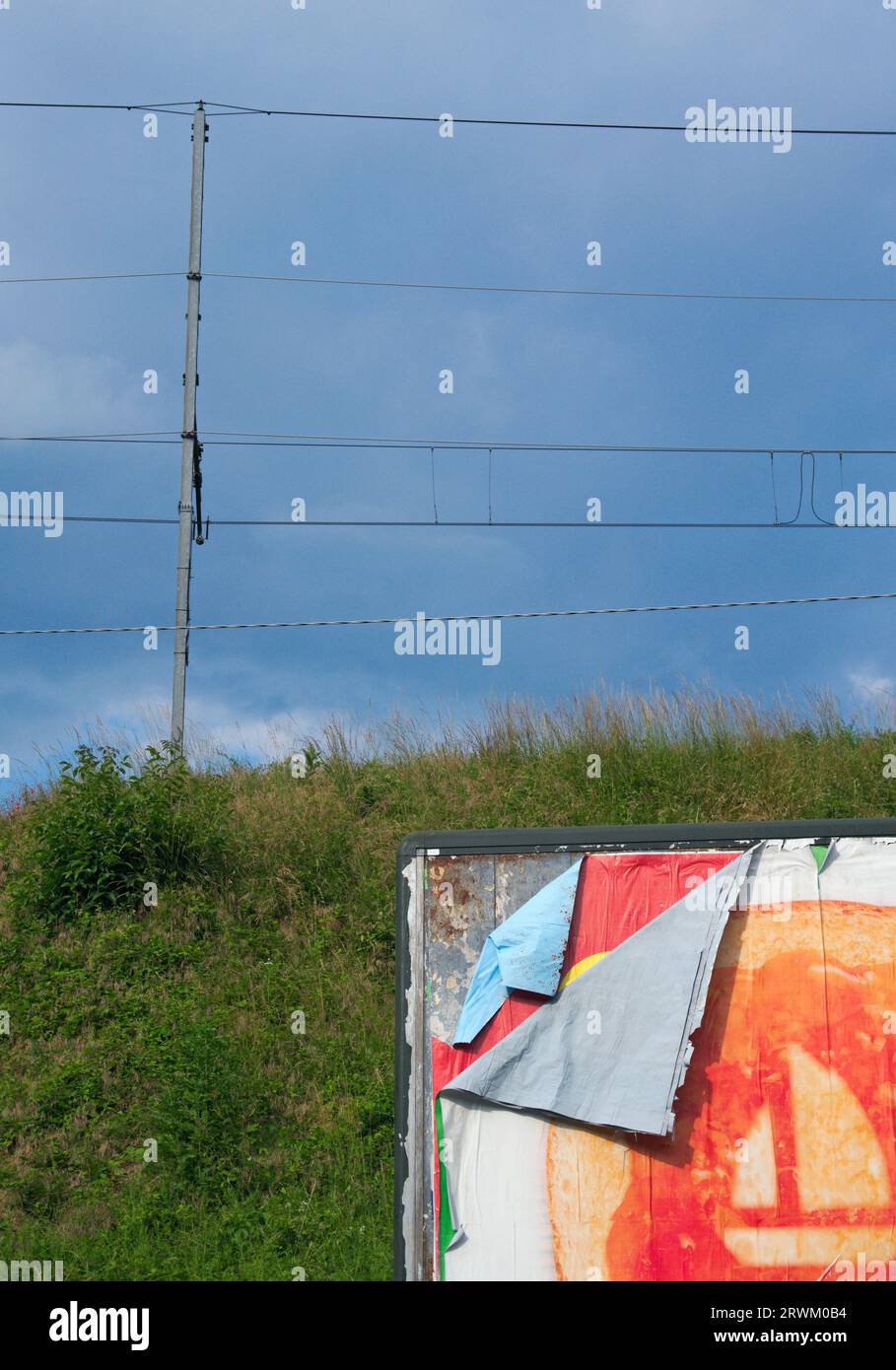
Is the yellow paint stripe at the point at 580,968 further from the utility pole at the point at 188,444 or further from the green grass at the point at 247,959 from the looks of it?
the utility pole at the point at 188,444

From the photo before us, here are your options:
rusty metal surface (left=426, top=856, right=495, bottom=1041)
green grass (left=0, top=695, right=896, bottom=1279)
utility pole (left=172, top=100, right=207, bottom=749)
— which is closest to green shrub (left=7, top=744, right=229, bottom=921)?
green grass (left=0, top=695, right=896, bottom=1279)

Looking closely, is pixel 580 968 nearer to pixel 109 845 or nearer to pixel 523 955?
pixel 523 955

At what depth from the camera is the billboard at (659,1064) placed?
460 centimetres

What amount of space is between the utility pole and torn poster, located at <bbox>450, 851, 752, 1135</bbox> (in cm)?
1286

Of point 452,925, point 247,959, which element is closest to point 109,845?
point 247,959

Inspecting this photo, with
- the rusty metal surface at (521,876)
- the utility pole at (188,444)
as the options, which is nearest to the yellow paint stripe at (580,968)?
the rusty metal surface at (521,876)

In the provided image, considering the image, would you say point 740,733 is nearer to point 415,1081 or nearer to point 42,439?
point 415,1081

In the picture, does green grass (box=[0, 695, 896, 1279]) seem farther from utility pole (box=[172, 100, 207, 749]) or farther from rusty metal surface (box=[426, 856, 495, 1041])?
rusty metal surface (box=[426, 856, 495, 1041])

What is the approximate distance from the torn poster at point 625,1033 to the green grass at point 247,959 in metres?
4.61

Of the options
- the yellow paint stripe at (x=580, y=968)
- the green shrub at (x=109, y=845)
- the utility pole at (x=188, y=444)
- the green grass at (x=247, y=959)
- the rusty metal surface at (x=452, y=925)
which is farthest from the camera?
the utility pole at (x=188, y=444)

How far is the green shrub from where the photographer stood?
12.9 meters

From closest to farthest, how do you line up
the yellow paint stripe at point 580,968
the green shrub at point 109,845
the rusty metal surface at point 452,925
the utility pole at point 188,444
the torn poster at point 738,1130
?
the torn poster at point 738,1130 → the yellow paint stripe at point 580,968 → the rusty metal surface at point 452,925 → the green shrub at point 109,845 → the utility pole at point 188,444

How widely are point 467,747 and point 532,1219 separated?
1236 centimetres
